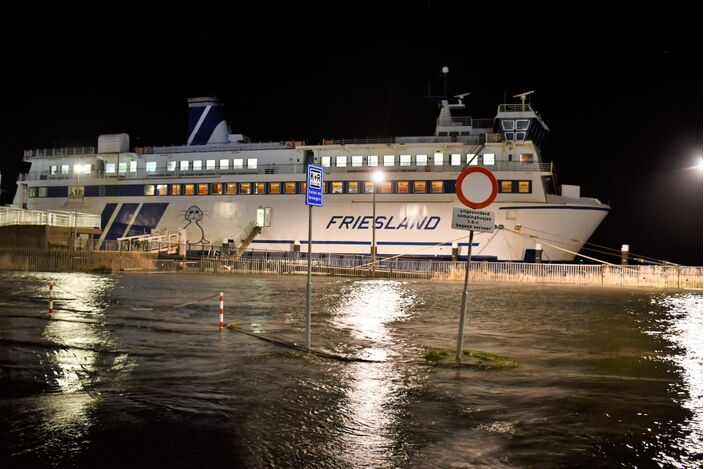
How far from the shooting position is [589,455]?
4.63m

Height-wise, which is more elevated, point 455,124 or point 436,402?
point 455,124

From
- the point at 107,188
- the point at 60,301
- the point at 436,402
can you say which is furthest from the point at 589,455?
the point at 107,188

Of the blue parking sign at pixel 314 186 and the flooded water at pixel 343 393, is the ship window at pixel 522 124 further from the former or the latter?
the blue parking sign at pixel 314 186

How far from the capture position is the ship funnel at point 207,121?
42.0 meters

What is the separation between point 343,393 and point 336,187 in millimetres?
30536

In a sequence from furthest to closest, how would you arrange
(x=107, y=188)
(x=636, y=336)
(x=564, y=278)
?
1. (x=107, y=188)
2. (x=564, y=278)
3. (x=636, y=336)

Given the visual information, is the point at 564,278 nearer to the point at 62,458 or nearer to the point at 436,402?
the point at 436,402

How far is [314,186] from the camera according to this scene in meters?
9.34

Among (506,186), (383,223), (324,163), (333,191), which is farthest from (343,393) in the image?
(324,163)

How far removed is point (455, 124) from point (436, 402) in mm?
33544

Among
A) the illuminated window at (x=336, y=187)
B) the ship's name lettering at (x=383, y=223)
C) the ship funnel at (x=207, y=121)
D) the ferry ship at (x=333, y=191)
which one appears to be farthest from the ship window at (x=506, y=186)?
the ship funnel at (x=207, y=121)

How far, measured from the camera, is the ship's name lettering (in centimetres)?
3438

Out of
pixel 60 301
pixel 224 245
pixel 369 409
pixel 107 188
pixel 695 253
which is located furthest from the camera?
pixel 695 253

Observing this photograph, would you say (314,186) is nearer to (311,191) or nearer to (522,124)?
(311,191)
